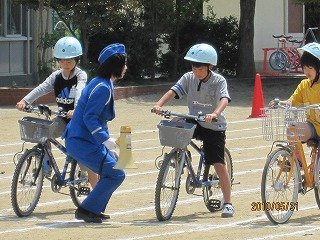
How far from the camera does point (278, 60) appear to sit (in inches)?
1342

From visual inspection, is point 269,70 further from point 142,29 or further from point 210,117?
point 210,117

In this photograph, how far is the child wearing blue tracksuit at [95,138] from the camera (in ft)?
34.2

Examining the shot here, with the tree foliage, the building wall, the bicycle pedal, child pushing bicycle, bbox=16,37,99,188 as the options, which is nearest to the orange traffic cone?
the tree foliage

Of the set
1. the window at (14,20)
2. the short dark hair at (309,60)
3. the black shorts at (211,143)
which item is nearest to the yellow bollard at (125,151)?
the black shorts at (211,143)

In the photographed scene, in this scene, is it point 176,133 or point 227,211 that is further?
point 227,211

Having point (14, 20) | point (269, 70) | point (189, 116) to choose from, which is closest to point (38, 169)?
point (189, 116)

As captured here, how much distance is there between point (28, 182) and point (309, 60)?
2.86 metres

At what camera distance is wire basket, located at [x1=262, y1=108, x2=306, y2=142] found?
33.9 feet

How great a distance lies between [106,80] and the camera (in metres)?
10.5

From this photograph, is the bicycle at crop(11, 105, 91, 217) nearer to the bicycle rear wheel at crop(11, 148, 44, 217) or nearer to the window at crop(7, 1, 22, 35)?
the bicycle rear wheel at crop(11, 148, 44, 217)

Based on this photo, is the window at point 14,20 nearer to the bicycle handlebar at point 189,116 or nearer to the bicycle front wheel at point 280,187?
the bicycle handlebar at point 189,116

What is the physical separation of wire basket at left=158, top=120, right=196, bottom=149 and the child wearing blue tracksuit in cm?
49

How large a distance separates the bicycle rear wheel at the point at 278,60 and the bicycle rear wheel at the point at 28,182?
23.1m

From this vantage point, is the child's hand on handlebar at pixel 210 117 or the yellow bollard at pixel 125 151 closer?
the yellow bollard at pixel 125 151
